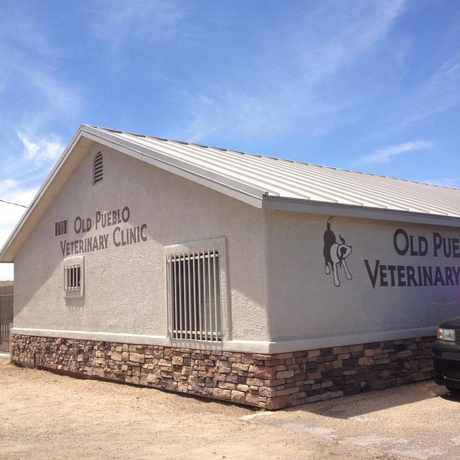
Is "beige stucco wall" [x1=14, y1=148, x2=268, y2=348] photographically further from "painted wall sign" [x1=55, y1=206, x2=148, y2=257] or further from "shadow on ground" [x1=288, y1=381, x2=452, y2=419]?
"shadow on ground" [x1=288, y1=381, x2=452, y2=419]

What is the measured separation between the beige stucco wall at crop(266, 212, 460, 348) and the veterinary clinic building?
23 mm

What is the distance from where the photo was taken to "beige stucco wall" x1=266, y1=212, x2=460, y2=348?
856 cm

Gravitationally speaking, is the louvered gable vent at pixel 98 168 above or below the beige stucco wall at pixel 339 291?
above

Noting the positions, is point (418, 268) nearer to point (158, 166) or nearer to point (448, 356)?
point (448, 356)

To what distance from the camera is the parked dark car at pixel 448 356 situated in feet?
27.2

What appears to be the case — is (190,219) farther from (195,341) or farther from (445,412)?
(445,412)

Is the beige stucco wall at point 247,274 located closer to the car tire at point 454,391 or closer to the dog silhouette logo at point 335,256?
the dog silhouette logo at point 335,256

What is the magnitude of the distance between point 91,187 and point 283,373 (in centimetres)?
646

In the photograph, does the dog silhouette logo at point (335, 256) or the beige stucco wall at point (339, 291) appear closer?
the beige stucco wall at point (339, 291)

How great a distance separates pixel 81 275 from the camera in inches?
511

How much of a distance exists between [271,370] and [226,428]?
1.03 m

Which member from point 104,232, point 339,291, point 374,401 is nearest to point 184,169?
point 339,291

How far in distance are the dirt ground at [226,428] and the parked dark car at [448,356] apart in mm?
357

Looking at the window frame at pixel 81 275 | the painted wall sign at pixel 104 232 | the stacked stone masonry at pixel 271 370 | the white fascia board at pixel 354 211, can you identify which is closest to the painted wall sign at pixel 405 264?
the white fascia board at pixel 354 211
